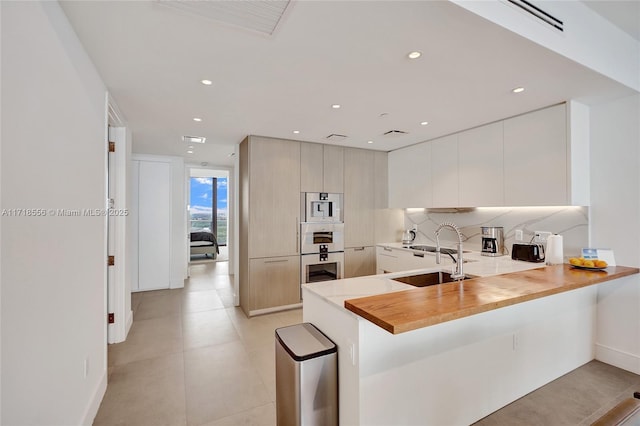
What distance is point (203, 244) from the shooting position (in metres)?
8.20

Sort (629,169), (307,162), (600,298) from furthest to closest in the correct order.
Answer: (307,162), (600,298), (629,169)

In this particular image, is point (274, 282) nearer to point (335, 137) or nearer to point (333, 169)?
point (333, 169)

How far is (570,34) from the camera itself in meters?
1.86

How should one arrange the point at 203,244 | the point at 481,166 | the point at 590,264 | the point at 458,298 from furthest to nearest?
the point at 203,244 → the point at 481,166 → the point at 590,264 → the point at 458,298

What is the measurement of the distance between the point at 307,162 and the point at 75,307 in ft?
10.3

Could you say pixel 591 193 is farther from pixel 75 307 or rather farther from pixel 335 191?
pixel 75 307

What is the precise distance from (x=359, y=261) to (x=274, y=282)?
1.47m

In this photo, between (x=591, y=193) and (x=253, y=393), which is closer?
(x=253, y=393)

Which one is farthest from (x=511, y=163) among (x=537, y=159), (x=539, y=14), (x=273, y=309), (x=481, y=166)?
(x=273, y=309)

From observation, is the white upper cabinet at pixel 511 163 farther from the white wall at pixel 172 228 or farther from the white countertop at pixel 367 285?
the white wall at pixel 172 228

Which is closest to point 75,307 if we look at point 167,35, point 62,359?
point 62,359

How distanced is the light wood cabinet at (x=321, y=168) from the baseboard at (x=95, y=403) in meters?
2.93

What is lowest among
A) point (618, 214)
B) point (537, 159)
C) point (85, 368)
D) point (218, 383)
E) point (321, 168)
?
point (218, 383)

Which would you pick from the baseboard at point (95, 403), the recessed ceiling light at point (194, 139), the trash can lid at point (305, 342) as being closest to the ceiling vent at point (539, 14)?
the trash can lid at point (305, 342)
